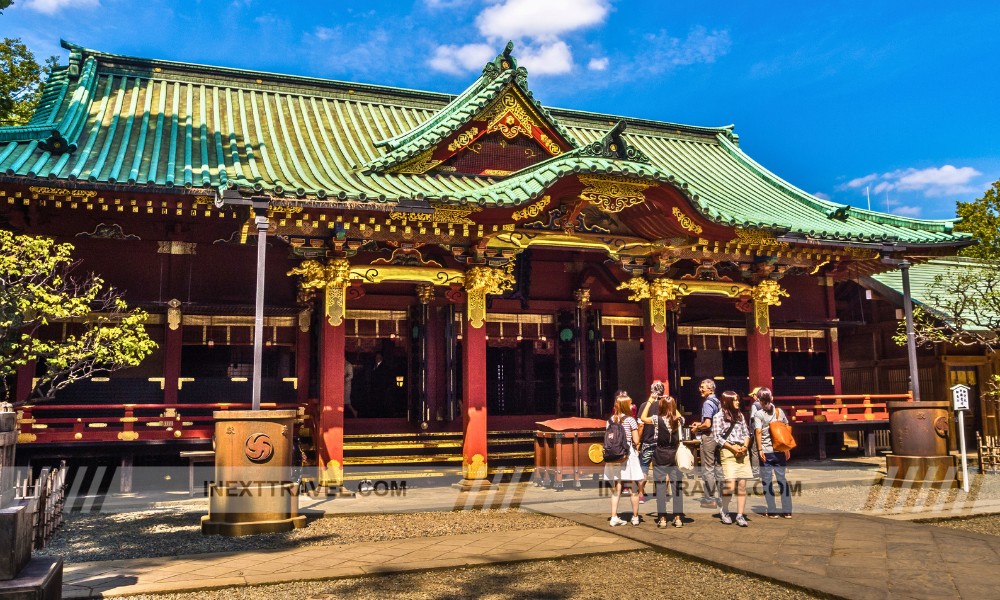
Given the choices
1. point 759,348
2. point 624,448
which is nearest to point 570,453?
point 624,448

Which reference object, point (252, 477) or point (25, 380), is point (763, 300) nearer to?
point (252, 477)

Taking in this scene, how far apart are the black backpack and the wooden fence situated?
6.15 metres

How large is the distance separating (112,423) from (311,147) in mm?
6561

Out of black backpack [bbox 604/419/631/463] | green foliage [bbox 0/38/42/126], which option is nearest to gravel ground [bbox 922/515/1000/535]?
black backpack [bbox 604/419/631/463]

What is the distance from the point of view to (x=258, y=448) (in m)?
9.48

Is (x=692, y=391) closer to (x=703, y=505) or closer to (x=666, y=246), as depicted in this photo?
(x=666, y=246)

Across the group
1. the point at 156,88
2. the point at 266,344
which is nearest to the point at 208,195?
the point at 266,344

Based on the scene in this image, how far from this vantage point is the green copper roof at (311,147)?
12.5 meters

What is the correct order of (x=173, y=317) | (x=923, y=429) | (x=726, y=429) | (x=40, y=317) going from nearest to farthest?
(x=726, y=429) < (x=40, y=317) < (x=923, y=429) < (x=173, y=317)

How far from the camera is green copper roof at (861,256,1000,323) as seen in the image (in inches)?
801

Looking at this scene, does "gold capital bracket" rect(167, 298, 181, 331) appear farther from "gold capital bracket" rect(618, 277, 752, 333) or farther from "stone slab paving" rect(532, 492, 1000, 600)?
"gold capital bracket" rect(618, 277, 752, 333)

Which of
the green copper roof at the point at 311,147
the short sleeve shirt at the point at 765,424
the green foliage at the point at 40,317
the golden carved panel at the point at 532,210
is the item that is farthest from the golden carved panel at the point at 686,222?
the green foliage at the point at 40,317

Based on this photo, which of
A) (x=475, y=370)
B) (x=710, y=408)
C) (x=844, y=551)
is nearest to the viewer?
(x=844, y=551)

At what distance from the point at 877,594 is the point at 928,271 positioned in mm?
21525
